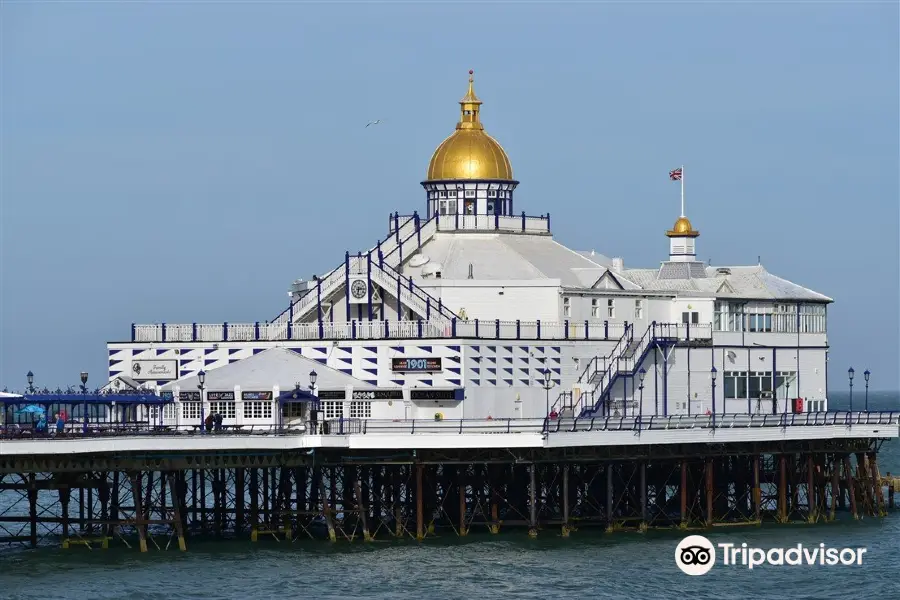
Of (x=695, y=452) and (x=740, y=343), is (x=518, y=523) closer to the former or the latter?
(x=695, y=452)

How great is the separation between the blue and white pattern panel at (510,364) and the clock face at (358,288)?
8.03m

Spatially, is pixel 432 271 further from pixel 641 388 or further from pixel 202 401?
pixel 202 401

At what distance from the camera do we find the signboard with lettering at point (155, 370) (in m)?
102

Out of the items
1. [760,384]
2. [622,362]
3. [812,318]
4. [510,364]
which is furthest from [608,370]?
[812,318]

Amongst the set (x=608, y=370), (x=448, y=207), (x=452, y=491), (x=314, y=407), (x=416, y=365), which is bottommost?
(x=452, y=491)

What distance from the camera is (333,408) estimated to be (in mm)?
96625

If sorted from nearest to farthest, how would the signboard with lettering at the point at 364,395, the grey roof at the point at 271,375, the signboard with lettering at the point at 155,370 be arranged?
the grey roof at the point at 271,375 → the signboard with lettering at the point at 364,395 → the signboard with lettering at the point at 155,370

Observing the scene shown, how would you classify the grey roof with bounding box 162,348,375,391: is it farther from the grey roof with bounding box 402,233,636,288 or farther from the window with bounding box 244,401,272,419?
the grey roof with bounding box 402,233,636,288

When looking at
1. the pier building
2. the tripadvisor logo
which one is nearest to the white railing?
the pier building

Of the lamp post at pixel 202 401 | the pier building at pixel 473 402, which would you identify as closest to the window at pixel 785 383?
the pier building at pixel 473 402

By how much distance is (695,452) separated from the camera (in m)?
95.1

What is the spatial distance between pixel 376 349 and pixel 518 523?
1204cm

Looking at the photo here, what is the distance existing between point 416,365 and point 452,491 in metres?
5.82

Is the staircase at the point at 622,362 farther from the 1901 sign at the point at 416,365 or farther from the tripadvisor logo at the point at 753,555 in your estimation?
the tripadvisor logo at the point at 753,555
